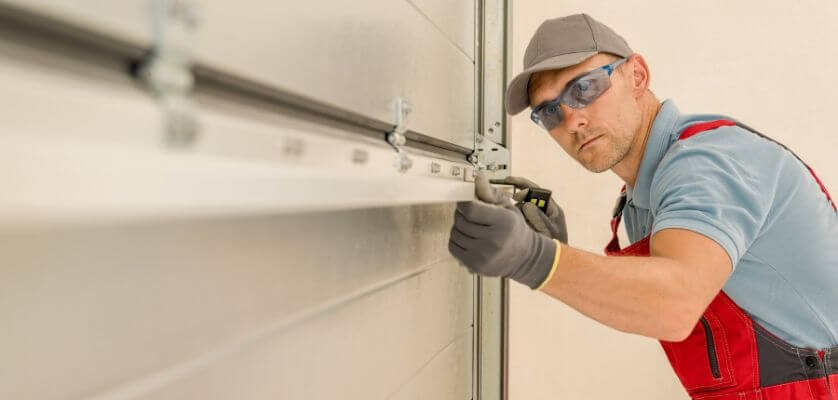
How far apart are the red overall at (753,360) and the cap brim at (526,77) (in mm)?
317

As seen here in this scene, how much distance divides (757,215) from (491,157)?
0.80m

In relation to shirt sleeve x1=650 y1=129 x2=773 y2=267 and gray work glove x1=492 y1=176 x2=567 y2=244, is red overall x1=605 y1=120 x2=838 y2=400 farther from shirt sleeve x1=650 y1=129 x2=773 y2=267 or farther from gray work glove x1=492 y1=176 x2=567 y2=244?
gray work glove x1=492 y1=176 x2=567 y2=244

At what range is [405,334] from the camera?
3.55ft

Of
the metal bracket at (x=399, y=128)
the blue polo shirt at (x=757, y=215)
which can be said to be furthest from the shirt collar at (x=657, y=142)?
the metal bracket at (x=399, y=128)

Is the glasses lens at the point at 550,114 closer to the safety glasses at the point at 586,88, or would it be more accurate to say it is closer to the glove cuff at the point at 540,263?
the safety glasses at the point at 586,88

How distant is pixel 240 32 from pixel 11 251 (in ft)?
0.93

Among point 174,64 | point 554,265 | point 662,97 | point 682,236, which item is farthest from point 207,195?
point 662,97

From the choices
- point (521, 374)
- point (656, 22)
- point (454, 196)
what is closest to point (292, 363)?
point (454, 196)

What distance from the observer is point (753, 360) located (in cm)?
118

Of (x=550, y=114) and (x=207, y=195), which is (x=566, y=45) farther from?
(x=207, y=195)

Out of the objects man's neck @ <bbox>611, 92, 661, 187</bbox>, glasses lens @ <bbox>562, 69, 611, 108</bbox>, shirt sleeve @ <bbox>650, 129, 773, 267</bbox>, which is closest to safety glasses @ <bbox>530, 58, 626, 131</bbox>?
glasses lens @ <bbox>562, 69, 611, 108</bbox>

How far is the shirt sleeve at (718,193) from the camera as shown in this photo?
88 cm

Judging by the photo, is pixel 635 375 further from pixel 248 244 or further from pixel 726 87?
pixel 248 244

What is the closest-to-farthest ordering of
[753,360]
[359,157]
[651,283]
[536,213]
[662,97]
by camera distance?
[359,157] < [651,283] < [753,360] < [536,213] < [662,97]
